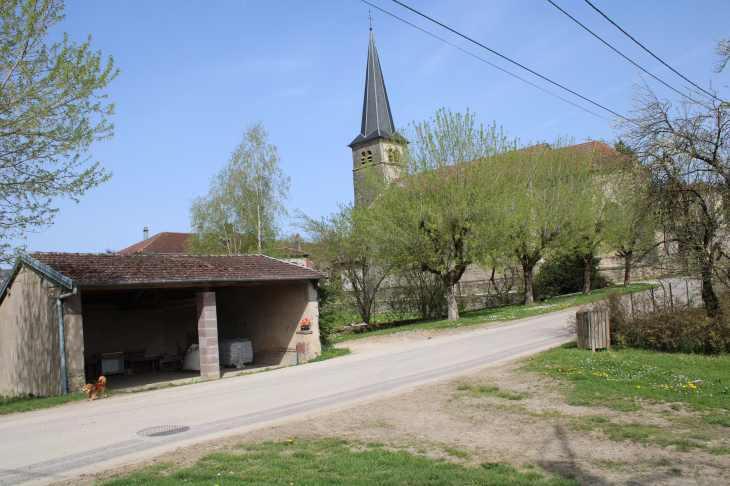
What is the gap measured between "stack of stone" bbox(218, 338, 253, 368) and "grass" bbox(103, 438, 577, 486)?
10546mm

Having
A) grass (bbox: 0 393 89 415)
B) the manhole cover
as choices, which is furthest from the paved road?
grass (bbox: 0 393 89 415)

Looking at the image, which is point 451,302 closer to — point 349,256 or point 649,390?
point 349,256

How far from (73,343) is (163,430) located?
Result: 5347 millimetres

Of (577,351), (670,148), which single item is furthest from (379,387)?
(670,148)

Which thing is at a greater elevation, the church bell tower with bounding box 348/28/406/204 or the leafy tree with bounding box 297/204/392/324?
the church bell tower with bounding box 348/28/406/204

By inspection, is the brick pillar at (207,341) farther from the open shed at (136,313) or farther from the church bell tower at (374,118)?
the church bell tower at (374,118)

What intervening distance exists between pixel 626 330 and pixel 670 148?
415cm

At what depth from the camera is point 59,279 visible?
1122cm

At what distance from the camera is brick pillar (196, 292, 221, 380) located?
543 inches

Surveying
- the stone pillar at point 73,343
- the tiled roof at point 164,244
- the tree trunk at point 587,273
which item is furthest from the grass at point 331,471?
the tiled roof at point 164,244

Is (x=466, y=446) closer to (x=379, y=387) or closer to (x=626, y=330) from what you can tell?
(x=379, y=387)

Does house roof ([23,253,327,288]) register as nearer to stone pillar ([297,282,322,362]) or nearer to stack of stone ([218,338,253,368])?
stone pillar ([297,282,322,362])

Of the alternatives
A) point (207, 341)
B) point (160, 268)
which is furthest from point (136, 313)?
point (207, 341)

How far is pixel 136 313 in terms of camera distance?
57.8 feet
